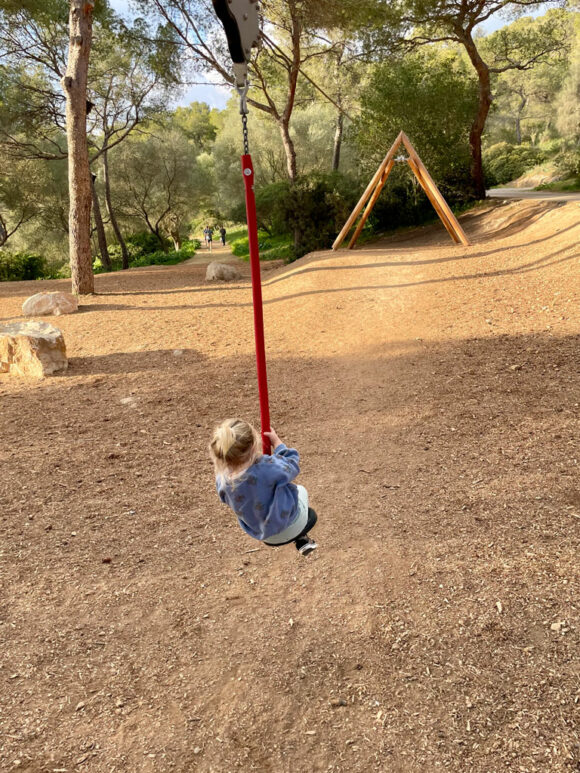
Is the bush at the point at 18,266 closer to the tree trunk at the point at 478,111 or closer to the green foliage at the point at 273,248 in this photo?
the green foliage at the point at 273,248

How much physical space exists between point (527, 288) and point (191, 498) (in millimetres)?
6707

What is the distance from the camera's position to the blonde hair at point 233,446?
236cm

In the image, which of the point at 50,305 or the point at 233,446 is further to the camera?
the point at 50,305

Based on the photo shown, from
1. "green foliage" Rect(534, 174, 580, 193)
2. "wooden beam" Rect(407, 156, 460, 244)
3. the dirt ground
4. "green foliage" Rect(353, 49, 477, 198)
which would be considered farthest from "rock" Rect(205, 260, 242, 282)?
"green foliage" Rect(534, 174, 580, 193)

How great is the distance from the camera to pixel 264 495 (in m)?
2.50

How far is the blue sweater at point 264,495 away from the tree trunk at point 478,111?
16363mm

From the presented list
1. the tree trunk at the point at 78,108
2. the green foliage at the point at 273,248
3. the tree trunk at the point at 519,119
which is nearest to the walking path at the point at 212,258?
the green foliage at the point at 273,248

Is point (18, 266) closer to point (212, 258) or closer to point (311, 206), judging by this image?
point (212, 258)

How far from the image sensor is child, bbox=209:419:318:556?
2387 mm

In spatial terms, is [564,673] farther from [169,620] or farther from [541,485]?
[169,620]

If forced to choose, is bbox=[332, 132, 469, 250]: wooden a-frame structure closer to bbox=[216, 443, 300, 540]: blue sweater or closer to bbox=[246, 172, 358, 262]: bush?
bbox=[246, 172, 358, 262]: bush

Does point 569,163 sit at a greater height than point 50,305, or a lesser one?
greater

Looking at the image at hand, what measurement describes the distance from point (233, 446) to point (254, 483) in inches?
8.5

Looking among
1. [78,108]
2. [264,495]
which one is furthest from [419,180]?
[264,495]
